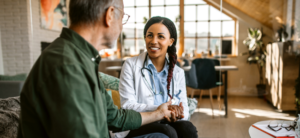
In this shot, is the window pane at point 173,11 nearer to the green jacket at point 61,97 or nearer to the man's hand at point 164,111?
the man's hand at point 164,111

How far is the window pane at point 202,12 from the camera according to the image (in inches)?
126

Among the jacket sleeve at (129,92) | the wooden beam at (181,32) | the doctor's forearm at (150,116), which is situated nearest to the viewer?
the doctor's forearm at (150,116)

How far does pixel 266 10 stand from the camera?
265cm

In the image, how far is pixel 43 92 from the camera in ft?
1.80

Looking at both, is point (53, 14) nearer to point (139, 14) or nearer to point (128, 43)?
point (128, 43)

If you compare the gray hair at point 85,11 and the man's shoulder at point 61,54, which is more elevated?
the gray hair at point 85,11

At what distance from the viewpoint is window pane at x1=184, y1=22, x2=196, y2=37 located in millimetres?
3561

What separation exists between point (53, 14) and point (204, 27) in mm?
3354

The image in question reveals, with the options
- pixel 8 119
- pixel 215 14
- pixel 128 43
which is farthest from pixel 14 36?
pixel 215 14

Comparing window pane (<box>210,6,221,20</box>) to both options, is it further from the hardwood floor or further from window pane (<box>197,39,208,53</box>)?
the hardwood floor

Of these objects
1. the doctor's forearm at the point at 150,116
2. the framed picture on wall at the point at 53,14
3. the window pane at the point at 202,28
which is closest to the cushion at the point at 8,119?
the doctor's forearm at the point at 150,116

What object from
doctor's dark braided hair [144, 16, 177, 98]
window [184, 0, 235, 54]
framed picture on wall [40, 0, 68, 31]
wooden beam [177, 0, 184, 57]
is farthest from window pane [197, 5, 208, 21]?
framed picture on wall [40, 0, 68, 31]

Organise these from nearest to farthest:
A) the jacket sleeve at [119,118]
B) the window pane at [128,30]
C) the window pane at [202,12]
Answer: the jacket sleeve at [119,118], the window pane at [202,12], the window pane at [128,30]

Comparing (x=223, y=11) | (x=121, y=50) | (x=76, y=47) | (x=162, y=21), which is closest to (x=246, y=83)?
(x=223, y=11)
